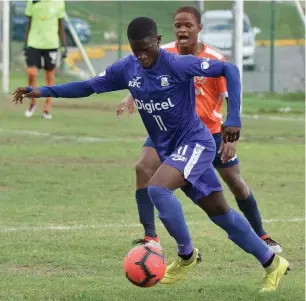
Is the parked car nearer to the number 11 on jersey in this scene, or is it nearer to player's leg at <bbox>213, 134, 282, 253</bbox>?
player's leg at <bbox>213, 134, 282, 253</bbox>

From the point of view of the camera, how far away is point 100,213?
35.3ft

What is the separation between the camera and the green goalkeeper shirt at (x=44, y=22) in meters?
19.1

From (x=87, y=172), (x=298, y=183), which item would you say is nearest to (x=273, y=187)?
(x=298, y=183)

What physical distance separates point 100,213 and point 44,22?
356 inches

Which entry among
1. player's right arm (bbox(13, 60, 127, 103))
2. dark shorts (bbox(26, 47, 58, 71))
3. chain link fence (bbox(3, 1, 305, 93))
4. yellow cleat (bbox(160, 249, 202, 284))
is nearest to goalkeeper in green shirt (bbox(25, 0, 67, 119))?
dark shorts (bbox(26, 47, 58, 71))

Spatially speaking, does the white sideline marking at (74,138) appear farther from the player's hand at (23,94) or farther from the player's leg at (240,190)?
the player's hand at (23,94)

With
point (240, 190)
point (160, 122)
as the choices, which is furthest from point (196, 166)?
point (240, 190)

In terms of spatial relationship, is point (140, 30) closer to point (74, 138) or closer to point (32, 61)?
point (74, 138)

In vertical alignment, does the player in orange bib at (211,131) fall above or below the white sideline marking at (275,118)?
above

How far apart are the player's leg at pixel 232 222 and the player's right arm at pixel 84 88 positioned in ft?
3.23

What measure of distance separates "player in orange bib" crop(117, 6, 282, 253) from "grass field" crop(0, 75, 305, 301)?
347 mm

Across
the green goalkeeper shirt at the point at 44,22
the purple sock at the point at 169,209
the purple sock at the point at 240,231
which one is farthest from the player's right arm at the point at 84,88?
the green goalkeeper shirt at the point at 44,22

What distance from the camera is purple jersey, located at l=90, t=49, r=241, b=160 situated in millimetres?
7434

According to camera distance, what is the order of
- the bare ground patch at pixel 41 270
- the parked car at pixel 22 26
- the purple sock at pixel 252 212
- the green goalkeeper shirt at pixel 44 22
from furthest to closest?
the parked car at pixel 22 26
the green goalkeeper shirt at pixel 44 22
the purple sock at pixel 252 212
the bare ground patch at pixel 41 270
